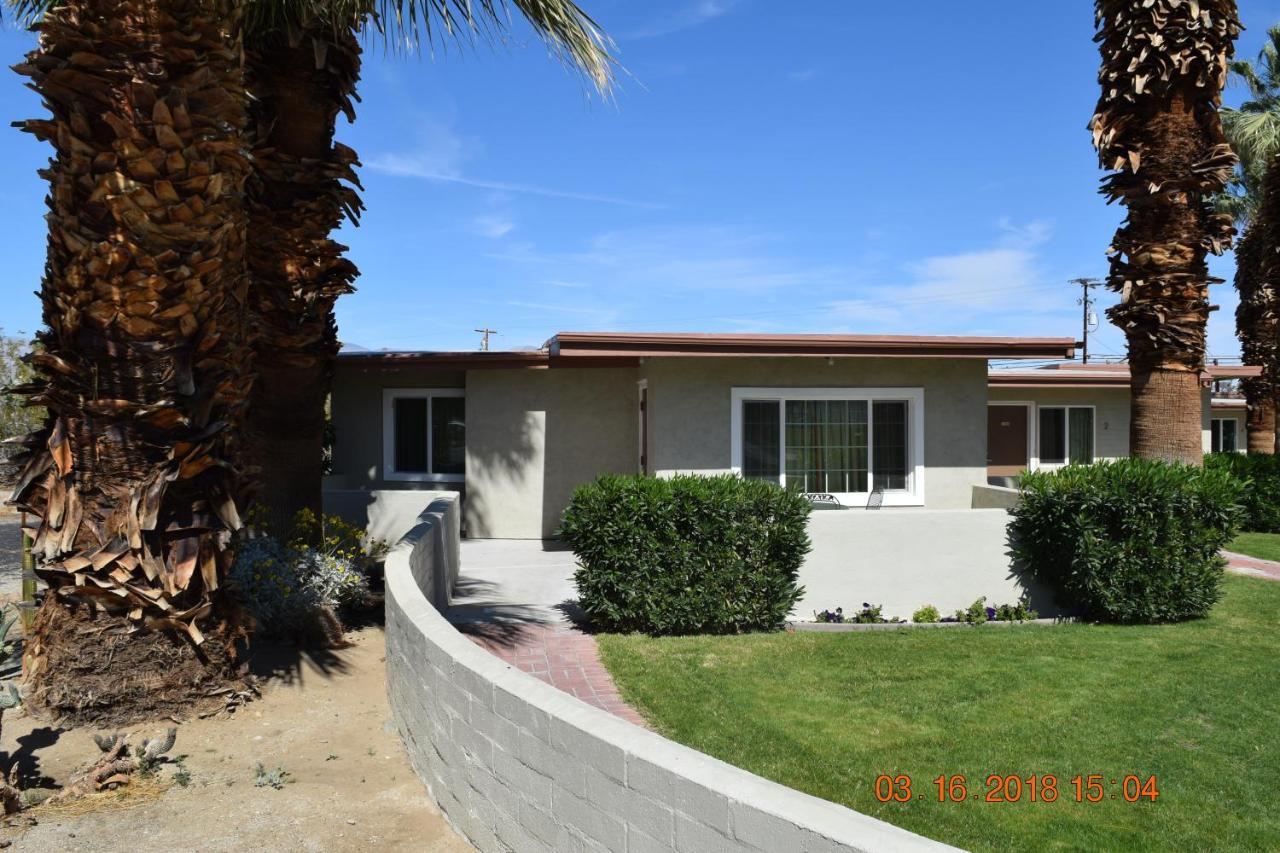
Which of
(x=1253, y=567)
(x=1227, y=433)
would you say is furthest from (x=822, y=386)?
(x=1227, y=433)

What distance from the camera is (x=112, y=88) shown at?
5750mm

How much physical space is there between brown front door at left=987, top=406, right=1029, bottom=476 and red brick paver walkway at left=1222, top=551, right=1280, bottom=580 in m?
6.48

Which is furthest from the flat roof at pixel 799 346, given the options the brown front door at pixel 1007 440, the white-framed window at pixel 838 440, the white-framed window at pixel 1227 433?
the white-framed window at pixel 1227 433

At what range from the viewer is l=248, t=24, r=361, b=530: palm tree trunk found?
8.77m

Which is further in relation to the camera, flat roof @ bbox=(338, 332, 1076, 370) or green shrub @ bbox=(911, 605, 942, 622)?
flat roof @ bbox=(338, 332, 1076, 370)

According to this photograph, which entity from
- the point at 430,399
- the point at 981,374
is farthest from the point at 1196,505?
the point at 430,399

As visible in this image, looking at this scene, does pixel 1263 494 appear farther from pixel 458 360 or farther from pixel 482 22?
pixel 482 22

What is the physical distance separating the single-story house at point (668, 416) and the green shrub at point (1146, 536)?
3185mm

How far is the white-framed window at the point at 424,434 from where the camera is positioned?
15750mm

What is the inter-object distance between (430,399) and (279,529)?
6.84 metres

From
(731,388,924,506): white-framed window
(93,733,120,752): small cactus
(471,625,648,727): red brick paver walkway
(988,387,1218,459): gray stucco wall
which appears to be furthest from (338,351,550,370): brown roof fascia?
(988,387,1218,459): gray stucco wall

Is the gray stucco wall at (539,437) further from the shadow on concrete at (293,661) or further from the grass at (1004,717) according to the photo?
the shadow on concrete at (293,661)

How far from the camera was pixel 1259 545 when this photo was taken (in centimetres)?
1553

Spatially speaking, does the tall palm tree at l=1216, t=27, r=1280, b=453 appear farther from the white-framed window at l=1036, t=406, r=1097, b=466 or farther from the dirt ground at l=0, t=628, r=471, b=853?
the dirt ground at l=0, t=628, r=471, b=853
